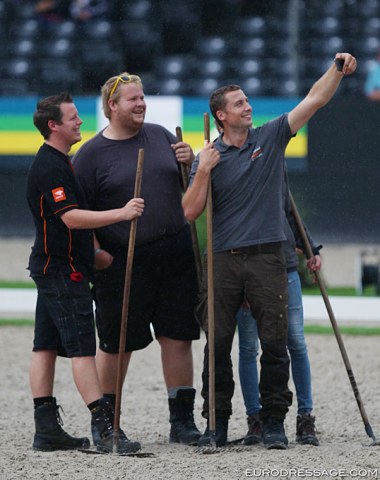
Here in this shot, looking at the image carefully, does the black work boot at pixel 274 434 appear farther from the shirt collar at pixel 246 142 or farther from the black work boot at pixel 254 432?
the shirt collar at pixel 246 142

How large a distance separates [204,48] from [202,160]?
1393 cm

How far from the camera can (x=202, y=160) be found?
5531 millimetres

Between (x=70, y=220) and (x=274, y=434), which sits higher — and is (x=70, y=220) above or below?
above

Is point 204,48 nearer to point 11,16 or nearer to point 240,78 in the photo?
point 240,78

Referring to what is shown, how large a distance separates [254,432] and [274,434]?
11.4 inches

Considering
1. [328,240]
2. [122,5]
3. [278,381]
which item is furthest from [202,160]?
[122,5]

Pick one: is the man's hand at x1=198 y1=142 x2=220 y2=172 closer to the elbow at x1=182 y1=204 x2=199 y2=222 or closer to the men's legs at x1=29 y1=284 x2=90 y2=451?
the elbow at x1=182 y1=204 x2=199 y2=222

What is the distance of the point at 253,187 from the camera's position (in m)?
5.62

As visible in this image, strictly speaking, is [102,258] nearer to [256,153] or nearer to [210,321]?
[210,321]

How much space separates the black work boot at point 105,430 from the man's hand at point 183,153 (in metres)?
1.34

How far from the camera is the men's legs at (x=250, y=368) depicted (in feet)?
19.4

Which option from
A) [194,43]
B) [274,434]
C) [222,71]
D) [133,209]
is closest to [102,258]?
[133,209]

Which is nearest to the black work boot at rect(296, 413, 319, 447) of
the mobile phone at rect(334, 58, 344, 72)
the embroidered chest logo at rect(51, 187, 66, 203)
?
the embroidered chest logo at rect(51, 187, 66, 203)

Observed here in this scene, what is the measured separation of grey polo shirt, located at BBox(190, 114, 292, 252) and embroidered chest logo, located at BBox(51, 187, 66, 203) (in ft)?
2.14
